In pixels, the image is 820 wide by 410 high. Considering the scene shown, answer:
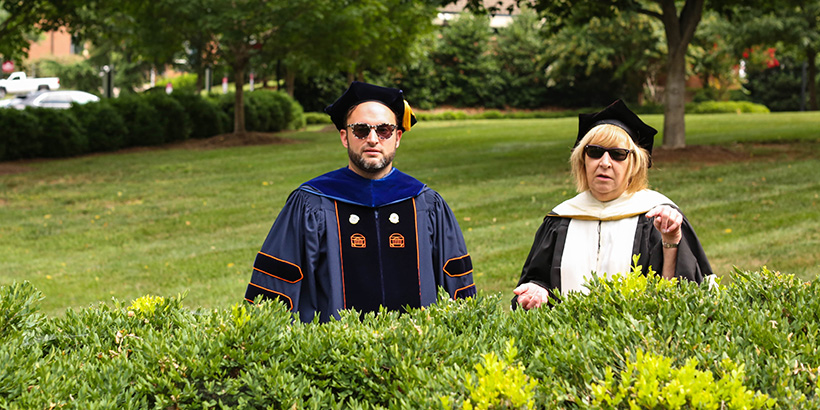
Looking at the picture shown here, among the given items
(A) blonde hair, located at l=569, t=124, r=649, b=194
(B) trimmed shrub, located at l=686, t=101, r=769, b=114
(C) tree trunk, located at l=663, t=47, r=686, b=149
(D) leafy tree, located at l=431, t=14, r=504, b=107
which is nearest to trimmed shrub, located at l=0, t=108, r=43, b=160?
(C) tree trunk, located at l=663, t=47, r=686, b=149

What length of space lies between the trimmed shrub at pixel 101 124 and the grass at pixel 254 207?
2.89 feet

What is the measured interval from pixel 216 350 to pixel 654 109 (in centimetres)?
3732

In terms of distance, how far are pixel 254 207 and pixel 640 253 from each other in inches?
352

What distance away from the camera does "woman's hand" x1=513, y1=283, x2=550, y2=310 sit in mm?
3121

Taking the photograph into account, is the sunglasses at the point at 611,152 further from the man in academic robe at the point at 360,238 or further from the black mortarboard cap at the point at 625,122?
the man in academic robe at the point at 360,238

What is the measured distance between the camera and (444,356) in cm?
228

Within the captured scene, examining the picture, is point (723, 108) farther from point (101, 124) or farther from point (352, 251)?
point (352, 251)

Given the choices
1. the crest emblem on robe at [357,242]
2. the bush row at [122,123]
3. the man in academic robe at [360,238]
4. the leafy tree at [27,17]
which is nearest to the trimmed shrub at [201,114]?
the bush row at [122,123]

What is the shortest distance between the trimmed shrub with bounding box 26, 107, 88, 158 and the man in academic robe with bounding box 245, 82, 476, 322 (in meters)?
16.9

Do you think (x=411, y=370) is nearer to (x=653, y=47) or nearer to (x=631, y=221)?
(x=631, y=221)

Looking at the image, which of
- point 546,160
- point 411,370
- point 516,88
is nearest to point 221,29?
point 546,160

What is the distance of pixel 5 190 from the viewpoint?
13.6 metres

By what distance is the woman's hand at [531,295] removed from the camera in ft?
10.2

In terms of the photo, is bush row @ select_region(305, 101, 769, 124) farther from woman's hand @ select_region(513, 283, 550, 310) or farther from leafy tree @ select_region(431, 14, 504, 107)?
woman's hand @ select_region(513, 283, 550, 310)
